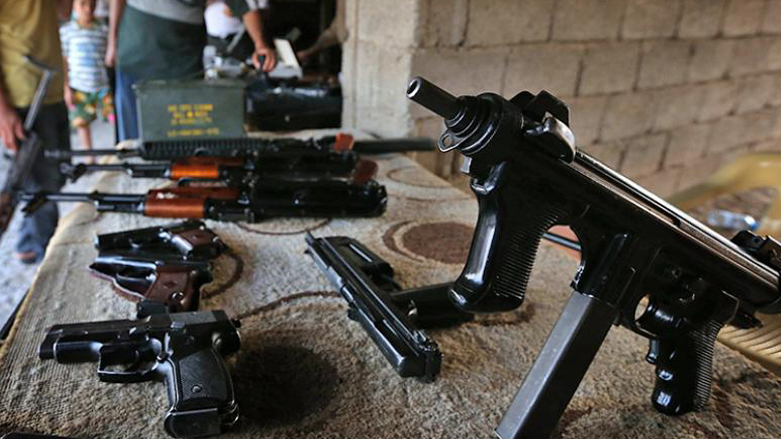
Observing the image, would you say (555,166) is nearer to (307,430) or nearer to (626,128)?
(307,430)

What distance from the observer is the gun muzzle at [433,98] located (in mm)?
569

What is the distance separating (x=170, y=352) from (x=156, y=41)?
2094mm

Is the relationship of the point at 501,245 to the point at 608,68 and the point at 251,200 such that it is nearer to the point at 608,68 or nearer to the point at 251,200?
the point at 251,200

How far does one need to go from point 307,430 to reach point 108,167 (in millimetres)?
1312

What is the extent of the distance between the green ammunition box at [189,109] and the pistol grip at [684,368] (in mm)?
1555

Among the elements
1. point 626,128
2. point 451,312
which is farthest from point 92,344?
point 626,128

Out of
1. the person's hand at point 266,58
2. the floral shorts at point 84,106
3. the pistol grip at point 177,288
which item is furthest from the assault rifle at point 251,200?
the floral shorts at point 84,106

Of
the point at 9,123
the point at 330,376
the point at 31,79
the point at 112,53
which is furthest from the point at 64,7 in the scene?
the point at 330,376

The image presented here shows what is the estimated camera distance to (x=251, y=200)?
141 cm

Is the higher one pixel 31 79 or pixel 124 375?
pixel 31 79

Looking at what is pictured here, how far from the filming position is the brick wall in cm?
211

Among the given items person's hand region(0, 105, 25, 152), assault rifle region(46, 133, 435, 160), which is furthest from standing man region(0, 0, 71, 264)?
assault rifle region(46, 133, 435, 160)

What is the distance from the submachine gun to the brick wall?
1.48 m

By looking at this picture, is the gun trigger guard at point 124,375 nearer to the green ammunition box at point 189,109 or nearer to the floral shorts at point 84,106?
the green ammunition box at point 189,109
